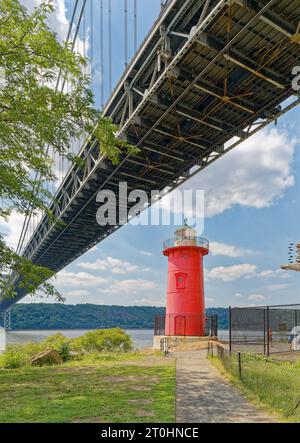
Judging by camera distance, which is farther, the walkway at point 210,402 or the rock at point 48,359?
the rock at point 48,359

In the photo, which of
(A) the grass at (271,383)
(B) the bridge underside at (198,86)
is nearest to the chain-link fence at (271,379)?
(A) the grass at (271,383)

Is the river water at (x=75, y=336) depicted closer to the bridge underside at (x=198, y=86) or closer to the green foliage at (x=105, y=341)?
the green foliage at (x=105, y=341)

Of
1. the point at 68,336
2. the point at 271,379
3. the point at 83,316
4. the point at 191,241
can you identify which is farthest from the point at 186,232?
the point at 83,316

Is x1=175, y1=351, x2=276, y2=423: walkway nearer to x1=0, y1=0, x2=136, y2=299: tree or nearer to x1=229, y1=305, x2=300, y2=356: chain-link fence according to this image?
x1=229, y1=305, x2=300, y2=356: chain-link fence

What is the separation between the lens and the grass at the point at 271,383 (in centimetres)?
662

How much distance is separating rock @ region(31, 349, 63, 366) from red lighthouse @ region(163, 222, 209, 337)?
1050 centimetres

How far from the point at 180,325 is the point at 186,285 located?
2545 millimetres

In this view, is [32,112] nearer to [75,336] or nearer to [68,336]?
[68,336]

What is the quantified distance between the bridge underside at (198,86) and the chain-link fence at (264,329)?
7.55 m

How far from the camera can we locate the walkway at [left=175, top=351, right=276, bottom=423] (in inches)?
243

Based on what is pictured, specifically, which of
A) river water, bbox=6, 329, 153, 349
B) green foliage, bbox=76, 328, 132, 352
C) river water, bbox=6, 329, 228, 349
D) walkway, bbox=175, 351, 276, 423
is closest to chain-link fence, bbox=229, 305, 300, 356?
walkway, bbox=175, 351, 276, 423

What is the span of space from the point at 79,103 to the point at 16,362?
10.3m

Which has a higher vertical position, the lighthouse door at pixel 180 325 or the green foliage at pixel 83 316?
the lighthouse door at pixel 180 325

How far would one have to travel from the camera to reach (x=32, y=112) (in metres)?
8.30
